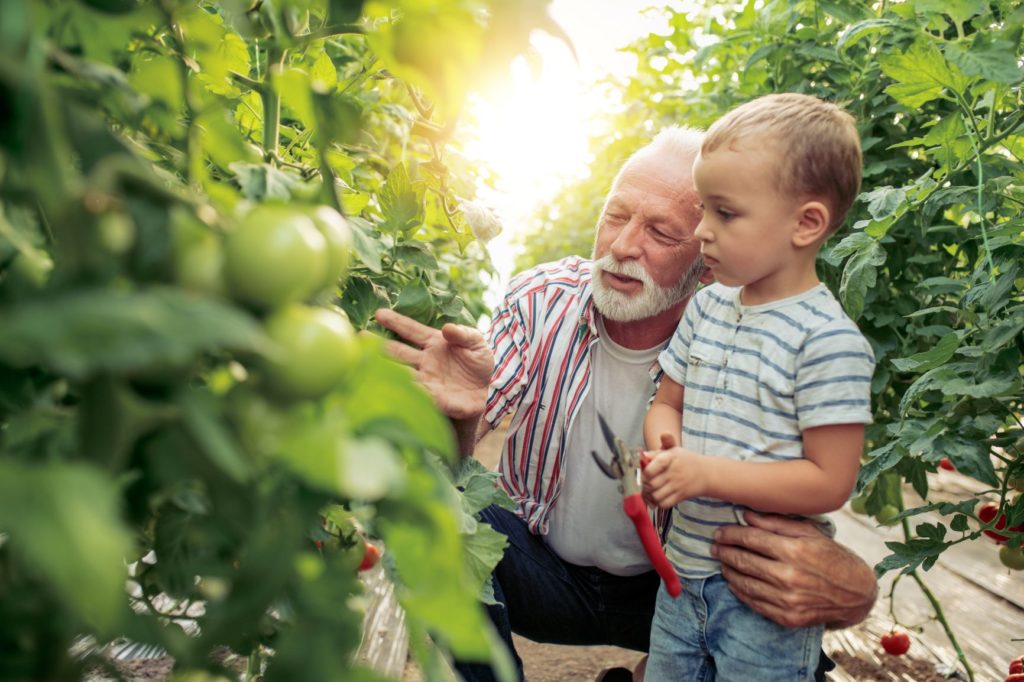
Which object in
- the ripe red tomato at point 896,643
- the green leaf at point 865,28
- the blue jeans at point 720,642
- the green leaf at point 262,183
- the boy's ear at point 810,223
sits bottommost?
the ripe red tomato at point 896,643

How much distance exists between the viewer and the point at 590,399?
1.99 meters

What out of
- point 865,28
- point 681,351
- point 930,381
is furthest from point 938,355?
point 865,28

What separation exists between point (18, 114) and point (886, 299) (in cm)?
216

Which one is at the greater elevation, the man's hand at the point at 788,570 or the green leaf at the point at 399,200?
the green leaf at the point at 399,200

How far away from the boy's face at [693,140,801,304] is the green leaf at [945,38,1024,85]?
0.34m

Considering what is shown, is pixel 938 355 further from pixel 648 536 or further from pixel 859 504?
pixel 859 504

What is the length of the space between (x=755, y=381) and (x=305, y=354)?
1.19m

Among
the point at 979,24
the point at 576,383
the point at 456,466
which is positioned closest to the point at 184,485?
the point at 456,466

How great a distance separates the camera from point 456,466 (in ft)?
3.75

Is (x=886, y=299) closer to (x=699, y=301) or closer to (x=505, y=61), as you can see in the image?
(x=699, y=301)

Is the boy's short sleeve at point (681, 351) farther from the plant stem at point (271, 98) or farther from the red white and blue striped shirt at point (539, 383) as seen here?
the plant stem at point (271, 98)

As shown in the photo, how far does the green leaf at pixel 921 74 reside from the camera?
1.44 meters

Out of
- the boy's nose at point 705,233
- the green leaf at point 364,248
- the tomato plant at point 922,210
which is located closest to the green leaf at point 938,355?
the tomato plant at point 922,210

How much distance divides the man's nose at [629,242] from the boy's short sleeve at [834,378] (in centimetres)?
59
